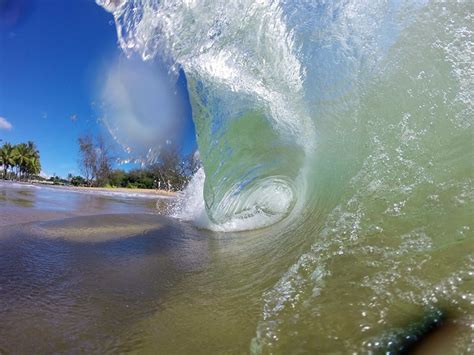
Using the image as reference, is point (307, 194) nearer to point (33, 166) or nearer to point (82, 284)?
point (82, 284)

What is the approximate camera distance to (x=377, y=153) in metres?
2.93

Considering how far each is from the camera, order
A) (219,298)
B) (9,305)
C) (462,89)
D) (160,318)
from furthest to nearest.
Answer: (462,89), (219,298), (9,305), (160,318)

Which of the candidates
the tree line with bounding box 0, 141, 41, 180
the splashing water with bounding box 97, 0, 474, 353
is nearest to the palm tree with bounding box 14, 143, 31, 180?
the tree line with bounding box 0, 141, 41, 180

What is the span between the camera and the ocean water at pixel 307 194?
4.75 feet

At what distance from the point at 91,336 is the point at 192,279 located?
935 millimetres

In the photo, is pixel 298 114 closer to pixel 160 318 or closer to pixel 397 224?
pixel 397 224

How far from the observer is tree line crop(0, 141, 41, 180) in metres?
69.1

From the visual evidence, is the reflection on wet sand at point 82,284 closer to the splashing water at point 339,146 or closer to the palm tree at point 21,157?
the splashing water at point 339,146

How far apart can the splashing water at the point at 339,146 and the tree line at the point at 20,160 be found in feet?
258

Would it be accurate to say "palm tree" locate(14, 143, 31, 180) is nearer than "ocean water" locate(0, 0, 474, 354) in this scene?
No

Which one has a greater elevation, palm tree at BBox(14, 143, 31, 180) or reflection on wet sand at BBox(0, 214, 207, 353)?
palm tree at BBox(14, 143, 31, 180)

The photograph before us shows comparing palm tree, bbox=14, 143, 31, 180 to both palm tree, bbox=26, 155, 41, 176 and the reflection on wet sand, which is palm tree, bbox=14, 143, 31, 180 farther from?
the reflection on wet sand

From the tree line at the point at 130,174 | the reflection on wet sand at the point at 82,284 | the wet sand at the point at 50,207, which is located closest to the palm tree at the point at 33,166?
the tree line at the point at 130,174

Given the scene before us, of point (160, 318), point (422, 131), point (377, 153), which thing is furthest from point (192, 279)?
point (422, 131)
